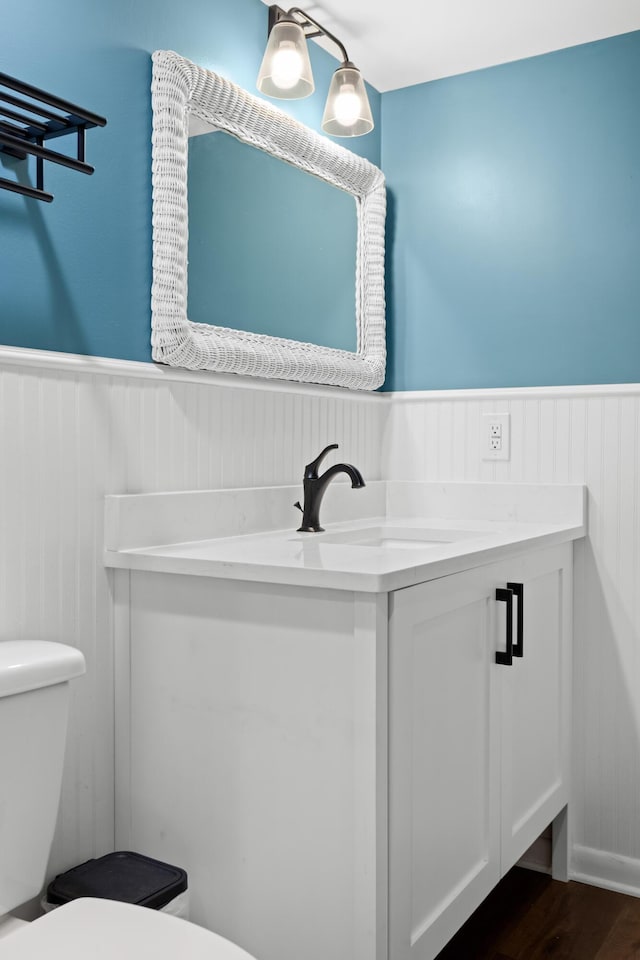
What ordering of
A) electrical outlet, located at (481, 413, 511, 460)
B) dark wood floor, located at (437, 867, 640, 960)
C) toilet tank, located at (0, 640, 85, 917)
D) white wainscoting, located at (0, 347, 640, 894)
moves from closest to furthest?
toilet tank, located at (0, 640, 85, 917) < white wainscoting, located at (0, 347, 640, 894) < dark wood floor, located at (437, 867, 640, 960) < electrical outlet, located at (481, 413, 511, 460)

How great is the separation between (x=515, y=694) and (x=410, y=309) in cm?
112

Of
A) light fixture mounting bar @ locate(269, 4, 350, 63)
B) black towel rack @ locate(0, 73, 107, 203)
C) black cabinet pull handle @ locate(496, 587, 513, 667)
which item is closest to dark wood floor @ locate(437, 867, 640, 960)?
black cabinet pull handle @ locate(496, 587, 513, 667)

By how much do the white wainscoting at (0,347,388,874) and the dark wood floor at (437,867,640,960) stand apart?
0.82 meters

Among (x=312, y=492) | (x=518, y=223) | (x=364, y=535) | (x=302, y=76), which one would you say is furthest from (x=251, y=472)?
(x=518, y=223)

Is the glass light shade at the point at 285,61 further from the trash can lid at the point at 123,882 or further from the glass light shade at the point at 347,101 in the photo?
the trash can lid at the point at 123,882

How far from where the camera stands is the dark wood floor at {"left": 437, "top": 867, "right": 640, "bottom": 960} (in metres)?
1.68

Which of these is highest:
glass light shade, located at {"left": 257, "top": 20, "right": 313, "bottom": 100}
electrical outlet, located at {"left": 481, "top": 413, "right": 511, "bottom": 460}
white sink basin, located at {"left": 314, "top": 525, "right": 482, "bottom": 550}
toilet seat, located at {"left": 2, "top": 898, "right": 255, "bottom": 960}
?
glass light shade, located at {"left": 257, "top": 20, "right": 313, "bottom": 100}

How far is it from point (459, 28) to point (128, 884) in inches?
78.1

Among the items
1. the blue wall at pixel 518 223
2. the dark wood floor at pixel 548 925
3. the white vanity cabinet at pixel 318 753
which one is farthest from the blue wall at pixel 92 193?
the dark wood floor at pixel 548 925

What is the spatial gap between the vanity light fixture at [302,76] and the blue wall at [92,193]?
5.5 inches

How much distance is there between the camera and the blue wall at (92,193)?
130 cm

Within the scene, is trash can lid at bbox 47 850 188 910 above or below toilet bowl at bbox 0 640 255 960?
below

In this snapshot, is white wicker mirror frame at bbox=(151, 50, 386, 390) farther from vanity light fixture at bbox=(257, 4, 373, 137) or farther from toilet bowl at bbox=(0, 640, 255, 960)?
toilet bowl at bbox=(0, 640, 255, 960)

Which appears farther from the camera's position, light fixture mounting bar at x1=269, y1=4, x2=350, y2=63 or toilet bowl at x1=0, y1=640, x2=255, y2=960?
light fixture mounting bar at x1=269, y1=4, x2=350, y2=63
